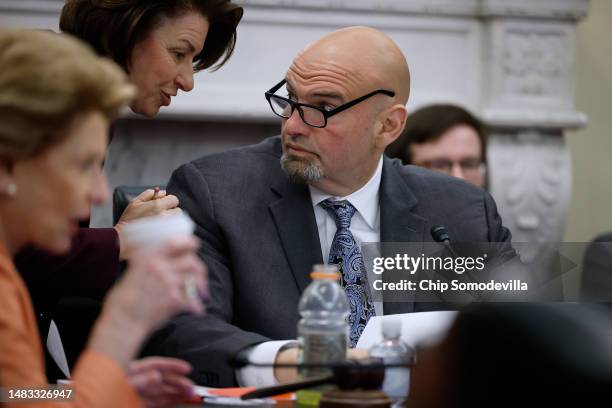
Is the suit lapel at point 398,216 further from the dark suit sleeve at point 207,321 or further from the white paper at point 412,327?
the white paper at point 412,327

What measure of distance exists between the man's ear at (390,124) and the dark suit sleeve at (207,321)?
19.5 inches

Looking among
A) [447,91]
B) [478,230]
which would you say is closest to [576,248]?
[478,230]

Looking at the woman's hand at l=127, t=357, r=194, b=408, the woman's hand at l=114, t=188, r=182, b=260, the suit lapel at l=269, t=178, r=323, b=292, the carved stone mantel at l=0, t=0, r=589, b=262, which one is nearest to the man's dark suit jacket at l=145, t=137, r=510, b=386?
the suit lapel at l=269, t=178, r=323, b=292

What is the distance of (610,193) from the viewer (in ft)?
17.1

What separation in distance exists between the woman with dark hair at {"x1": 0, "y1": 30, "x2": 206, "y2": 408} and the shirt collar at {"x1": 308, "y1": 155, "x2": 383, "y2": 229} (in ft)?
4.56

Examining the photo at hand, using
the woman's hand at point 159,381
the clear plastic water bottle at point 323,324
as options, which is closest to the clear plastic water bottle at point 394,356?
the clear plastic water bottle at point 323,324

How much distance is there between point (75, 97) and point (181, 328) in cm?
108

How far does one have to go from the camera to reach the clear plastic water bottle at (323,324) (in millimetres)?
1728

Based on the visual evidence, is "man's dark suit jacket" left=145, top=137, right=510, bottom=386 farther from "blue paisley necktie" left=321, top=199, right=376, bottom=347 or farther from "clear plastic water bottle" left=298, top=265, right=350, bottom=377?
"clear plastic water bottle" left=298, top=265, right=350, bottom=377

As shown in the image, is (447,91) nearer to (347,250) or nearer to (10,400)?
(347,250)

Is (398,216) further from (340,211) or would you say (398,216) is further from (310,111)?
(310,111)

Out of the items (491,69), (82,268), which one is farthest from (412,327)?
(491,69)

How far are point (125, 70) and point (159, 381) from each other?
136 centimetres

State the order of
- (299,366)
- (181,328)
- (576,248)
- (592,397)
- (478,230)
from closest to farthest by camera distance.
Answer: (592,397)
(299,366)
(181,328)
(478,230)
(576,248)
